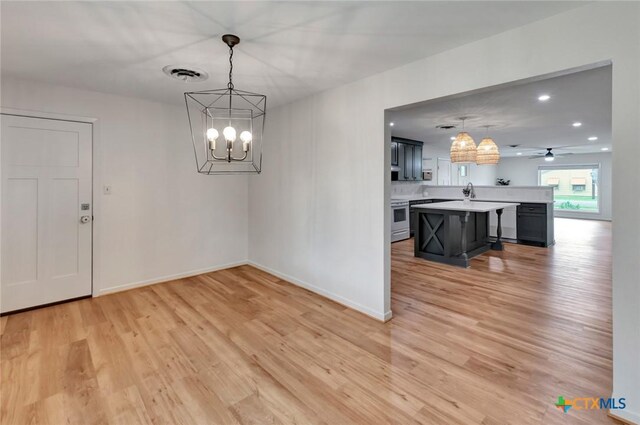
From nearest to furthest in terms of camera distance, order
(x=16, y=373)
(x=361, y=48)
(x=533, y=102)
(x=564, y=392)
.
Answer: (x=564, y=392), (x=16, y=373), (x=361, y=48), (x=533, y=102)

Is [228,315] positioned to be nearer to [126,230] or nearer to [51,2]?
[126,230]

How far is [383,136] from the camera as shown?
9.71 ft

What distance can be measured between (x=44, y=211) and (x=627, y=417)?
5.18 m

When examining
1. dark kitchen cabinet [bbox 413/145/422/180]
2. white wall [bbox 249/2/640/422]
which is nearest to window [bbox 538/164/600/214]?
dark kitchen cabinet [bbox 413/145/422/180]

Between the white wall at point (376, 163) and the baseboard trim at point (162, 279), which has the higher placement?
the white wall at point (376, 163)

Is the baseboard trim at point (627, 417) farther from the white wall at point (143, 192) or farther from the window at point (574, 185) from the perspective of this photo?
the window at point (574, 185)

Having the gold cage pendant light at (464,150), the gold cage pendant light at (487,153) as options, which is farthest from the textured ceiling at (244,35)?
the gold cage pendant light at (487,153)

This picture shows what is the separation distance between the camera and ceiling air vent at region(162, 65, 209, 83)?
2902 mm

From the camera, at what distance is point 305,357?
2.39 m

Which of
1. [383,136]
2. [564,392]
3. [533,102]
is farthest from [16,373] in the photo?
[533,102]

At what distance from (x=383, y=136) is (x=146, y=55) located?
7.24 ft

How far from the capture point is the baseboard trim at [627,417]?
1.70 m

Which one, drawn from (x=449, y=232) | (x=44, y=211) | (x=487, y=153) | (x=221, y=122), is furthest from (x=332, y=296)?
(x=487, y=153)

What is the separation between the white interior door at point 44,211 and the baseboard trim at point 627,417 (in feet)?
16.0
